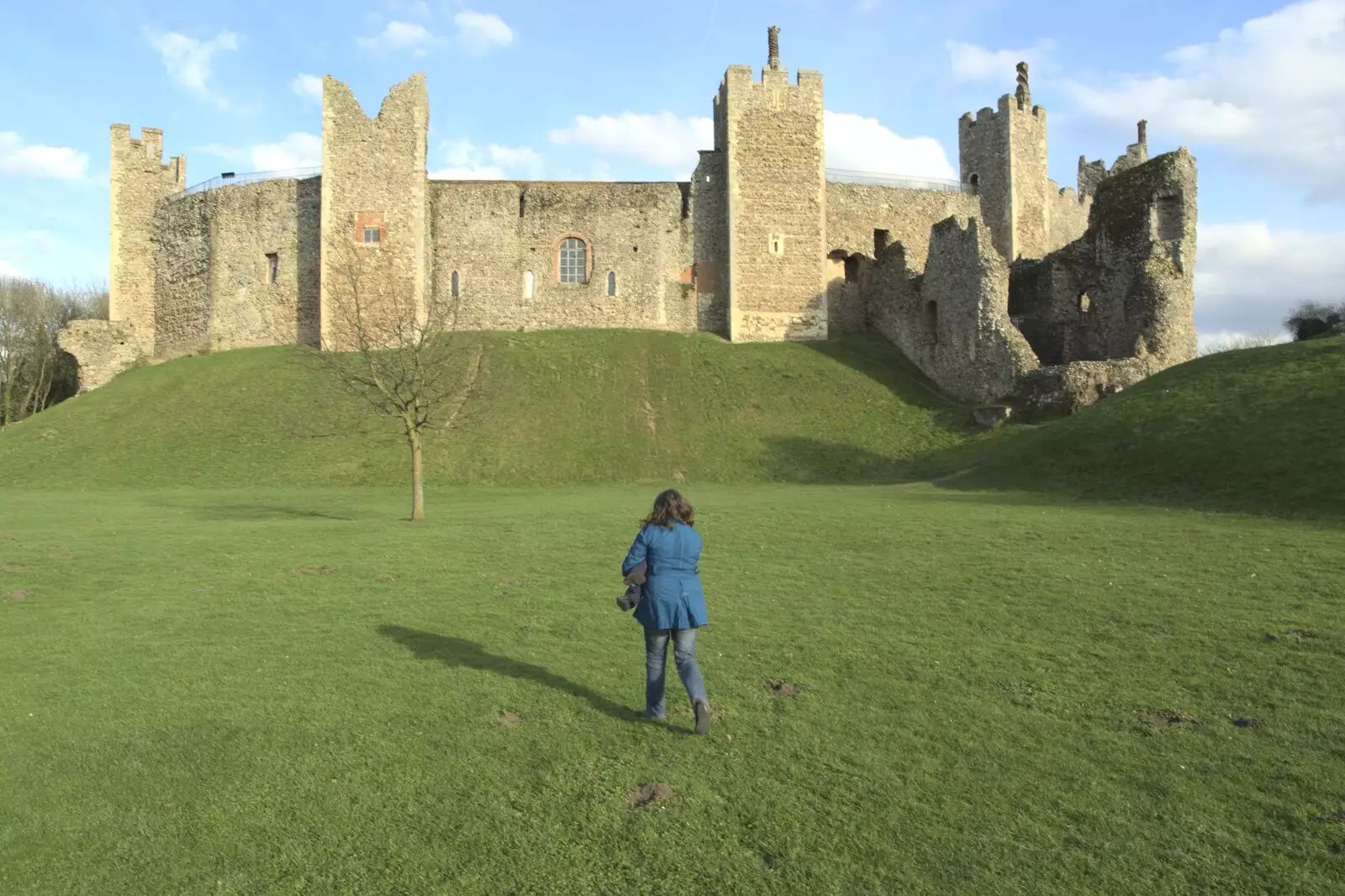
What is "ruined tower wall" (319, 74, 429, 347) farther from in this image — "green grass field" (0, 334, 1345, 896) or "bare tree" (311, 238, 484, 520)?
"green grass field" (0, 334, 1345, 896)

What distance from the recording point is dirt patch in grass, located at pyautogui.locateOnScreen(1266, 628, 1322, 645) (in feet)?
29.8

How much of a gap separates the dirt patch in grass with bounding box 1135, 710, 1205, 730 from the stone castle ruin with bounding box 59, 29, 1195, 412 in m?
29.2

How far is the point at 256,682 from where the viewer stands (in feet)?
29.0

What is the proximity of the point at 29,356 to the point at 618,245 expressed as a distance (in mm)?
33966

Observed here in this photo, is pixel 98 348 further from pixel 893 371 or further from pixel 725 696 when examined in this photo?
pixel 725 696

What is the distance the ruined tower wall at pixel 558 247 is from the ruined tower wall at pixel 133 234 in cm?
1516

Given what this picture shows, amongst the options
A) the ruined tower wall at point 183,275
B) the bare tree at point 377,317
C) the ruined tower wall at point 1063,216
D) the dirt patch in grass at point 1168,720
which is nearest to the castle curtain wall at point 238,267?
the ruined tower wall at point 183,275

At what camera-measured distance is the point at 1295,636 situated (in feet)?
30.0

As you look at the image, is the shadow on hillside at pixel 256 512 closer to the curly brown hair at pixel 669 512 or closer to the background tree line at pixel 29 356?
the curly brown hair at pixel 669 512

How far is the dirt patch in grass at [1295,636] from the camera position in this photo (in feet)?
29.8

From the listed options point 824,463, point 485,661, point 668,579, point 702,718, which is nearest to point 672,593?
point 668,579

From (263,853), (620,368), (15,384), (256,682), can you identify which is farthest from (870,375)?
(15,384)

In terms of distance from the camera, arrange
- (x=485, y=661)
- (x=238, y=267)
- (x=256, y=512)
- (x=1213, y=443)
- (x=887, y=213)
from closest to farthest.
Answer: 1. (x=485, y=661)
2. (x=1213, y=443)
3. (x=256, y=512)
4. (x=238, y=267)
5. (x=887, y=213)

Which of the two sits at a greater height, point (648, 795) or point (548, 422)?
point (548, 422)
